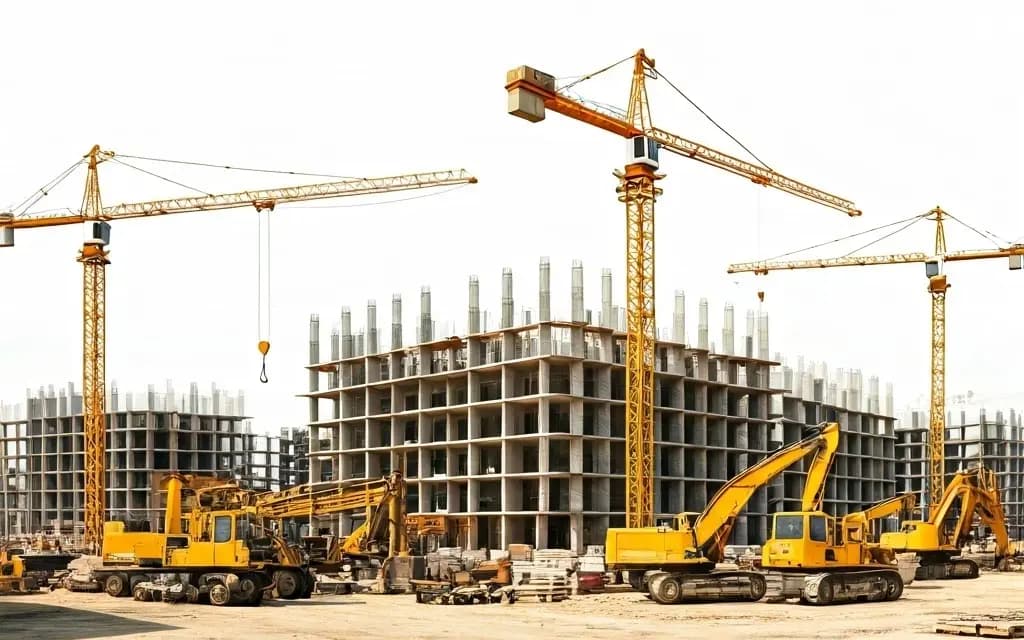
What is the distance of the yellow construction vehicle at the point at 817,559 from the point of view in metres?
40.7

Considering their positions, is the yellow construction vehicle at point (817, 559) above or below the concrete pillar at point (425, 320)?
below

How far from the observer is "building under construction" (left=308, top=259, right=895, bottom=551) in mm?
79125

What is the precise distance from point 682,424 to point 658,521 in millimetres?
6817

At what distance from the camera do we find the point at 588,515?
265 ft

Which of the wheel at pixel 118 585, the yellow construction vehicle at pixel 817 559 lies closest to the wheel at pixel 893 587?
the yellow construction vehicle at pixel 817 559

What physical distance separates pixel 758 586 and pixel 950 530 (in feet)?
78.0

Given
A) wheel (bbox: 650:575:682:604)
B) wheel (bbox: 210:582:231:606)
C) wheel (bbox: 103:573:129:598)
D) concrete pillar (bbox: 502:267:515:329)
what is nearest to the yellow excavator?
wheel (bbox: 650:575:682:604)

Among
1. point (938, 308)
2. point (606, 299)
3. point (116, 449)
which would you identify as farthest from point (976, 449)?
point (116, 449)

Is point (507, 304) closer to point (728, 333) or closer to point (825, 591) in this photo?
point (728, 333)

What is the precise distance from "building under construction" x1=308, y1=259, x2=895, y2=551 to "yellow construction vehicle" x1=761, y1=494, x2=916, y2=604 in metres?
35.9

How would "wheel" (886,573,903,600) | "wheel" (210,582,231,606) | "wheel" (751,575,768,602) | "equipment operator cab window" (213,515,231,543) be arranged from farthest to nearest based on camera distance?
"wheel" (886,573,903,600)
"wheel" (751,575,768,602)
"equipment operator cab window" (213,515,231,543)
"wheel" (210,582,231,606)

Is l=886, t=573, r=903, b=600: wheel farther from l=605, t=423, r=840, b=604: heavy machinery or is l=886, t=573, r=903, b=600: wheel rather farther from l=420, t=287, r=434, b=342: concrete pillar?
l=420, t=287, r=434, b=342: concrete pillar

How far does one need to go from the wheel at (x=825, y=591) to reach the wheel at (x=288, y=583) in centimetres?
1766

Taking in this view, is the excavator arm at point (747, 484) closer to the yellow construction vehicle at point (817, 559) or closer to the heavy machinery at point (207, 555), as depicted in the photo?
the yellow construction vehicle at point (817, 559)
